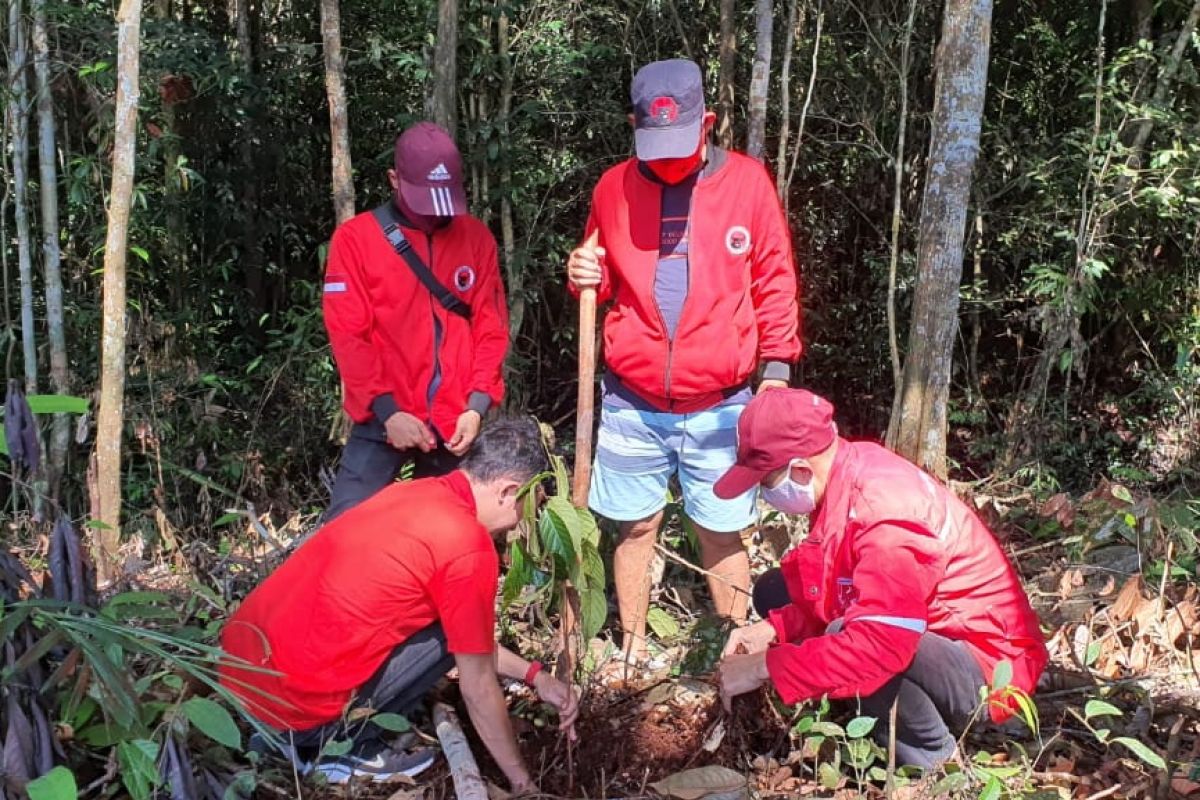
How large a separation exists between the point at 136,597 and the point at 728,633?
1666mm

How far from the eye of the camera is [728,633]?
3086mm

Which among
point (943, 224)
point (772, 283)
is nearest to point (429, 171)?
point (772, 283)

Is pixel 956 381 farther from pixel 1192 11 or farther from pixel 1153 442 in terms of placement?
pixel 1192 11

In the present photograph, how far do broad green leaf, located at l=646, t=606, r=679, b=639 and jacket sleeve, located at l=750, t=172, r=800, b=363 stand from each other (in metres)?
1.04

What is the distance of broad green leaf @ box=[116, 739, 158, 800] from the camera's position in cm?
201

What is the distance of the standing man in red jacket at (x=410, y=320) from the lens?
337cm

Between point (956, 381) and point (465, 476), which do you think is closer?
point (465, 476)

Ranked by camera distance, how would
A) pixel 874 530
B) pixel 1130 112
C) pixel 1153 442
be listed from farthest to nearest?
pixel 1153 442
pixel 1130 112
pixel 874 530

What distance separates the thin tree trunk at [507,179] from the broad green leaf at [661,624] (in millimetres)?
2626

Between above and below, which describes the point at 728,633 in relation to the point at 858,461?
below

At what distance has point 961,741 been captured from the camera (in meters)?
2.55

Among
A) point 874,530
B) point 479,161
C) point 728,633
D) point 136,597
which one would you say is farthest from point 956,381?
point 136,597

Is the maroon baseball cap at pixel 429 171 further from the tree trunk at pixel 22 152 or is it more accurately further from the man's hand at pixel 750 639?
the tree trunk at pixel 22 152

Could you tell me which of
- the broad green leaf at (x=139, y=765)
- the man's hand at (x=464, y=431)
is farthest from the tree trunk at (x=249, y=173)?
the broad green leaf at (x=139, y=765)
